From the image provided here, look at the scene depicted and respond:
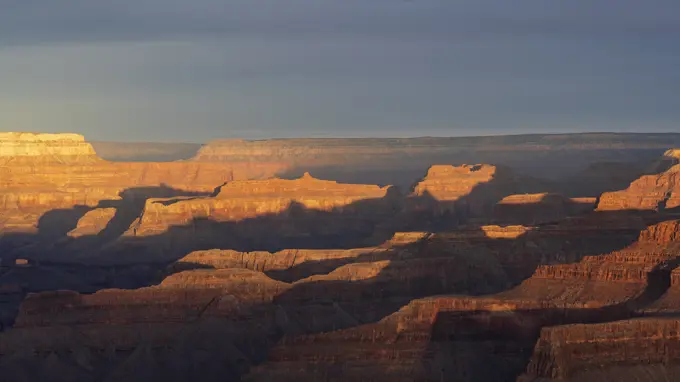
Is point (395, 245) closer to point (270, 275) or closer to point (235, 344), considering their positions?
point (270, 275)

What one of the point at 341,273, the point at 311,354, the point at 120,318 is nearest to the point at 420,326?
the point at 311,354

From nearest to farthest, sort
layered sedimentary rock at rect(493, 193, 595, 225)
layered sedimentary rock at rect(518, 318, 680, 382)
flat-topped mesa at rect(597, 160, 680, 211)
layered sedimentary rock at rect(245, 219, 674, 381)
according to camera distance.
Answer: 1. layered sedimentary rock at rect(518, 318, 680, 382)
2. layered sedimentary rock at rect(245, 219, 674, 381)
3. flat-topped mesa at rect(597, 160, 680, 211)
4. layered sedimentary rock at rect(493, 193, 595, 225)

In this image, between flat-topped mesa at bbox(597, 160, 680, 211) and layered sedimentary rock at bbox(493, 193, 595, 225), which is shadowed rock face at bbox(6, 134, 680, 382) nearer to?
layered sedimentary rock at bbox(493, 193, 595, 225)

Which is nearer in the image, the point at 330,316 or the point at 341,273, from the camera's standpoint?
the point at 330,316

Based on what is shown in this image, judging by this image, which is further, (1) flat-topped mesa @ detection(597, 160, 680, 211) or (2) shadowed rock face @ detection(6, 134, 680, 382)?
(1) flat-topped mesa @ detection(597, 160, 680, 211)

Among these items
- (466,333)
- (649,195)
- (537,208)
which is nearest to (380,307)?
(466,333)

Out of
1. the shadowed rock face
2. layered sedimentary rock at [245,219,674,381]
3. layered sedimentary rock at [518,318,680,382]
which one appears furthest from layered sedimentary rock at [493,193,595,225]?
layered sedimentary rock at [518,318,680,382]

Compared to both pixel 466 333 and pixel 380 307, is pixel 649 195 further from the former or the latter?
pixel 466 333

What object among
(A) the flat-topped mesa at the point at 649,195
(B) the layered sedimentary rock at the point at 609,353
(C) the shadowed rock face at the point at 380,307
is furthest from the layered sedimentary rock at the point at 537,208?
(B) the layered sedimentary rock at the point at 609,353

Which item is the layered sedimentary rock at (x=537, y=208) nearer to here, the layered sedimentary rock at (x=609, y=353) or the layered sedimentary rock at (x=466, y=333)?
the layered sedimentary rock at (x=466, y=333)
